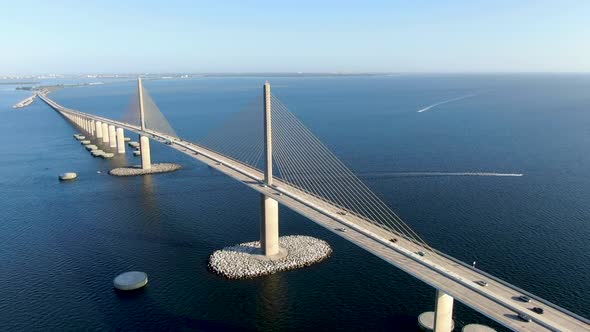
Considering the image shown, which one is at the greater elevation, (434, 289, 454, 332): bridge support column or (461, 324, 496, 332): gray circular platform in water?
(434, 289, 454, 332): bridge support column

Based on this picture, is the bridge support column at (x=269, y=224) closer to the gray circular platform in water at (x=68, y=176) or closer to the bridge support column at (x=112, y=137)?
the gray circular platform in water at (x=68, y=176)

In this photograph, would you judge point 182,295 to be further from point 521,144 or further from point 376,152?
point 521,144

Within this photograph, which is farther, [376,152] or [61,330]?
[376,152]

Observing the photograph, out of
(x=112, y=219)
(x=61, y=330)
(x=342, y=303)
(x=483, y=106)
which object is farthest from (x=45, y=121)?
(x=483, y=106)

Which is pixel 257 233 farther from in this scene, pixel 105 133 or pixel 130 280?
pixel 105 133

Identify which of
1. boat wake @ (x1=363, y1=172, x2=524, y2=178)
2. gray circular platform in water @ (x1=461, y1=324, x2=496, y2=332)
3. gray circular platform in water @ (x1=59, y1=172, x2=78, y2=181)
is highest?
boat wake @ (x1=363, y1=172, x2=524, y2=178)

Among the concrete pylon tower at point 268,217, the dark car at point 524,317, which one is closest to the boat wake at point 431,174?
the concrete pylon tower at point 268,217

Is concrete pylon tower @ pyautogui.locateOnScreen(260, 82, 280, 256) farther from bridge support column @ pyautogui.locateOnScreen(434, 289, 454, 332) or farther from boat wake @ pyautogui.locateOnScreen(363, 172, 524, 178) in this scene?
boat wake @ pyautogui.locateOnScreen(363, 172, 524, 178)

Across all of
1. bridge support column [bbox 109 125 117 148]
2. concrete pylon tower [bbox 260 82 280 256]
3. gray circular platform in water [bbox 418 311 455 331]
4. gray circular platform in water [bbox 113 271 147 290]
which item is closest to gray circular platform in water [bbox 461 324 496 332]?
gray circular platform in water [bbox 418 311 455 331]
